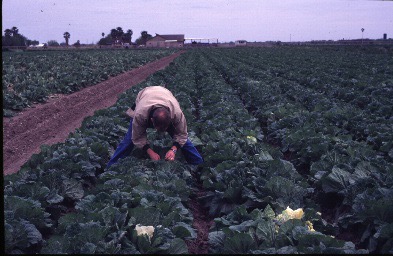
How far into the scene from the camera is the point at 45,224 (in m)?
4.43

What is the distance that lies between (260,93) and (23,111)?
8.43m

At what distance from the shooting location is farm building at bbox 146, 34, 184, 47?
103 meters

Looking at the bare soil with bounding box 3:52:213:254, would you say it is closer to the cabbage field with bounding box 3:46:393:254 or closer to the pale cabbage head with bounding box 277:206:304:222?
the cabbage field with bounding box 3:46:393:254

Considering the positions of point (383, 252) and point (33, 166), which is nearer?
point (383, 252)

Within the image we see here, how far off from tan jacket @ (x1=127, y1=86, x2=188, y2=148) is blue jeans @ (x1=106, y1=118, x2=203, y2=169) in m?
0.30

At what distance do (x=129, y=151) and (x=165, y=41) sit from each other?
346 feet

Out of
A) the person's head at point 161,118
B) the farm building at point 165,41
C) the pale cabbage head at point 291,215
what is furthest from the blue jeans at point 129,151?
the farm building at point 165,41

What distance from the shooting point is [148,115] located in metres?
5.79

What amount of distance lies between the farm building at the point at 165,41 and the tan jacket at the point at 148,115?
9660cm

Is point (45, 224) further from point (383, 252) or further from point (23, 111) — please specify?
point (23, 111)

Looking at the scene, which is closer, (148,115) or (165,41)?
(148,115)

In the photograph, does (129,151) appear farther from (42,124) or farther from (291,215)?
(42,124)

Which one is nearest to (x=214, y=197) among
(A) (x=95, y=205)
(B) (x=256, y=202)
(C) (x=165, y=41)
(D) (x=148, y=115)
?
(B) (x=256, y=202)

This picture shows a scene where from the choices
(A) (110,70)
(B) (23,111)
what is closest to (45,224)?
(B) (23,111)
